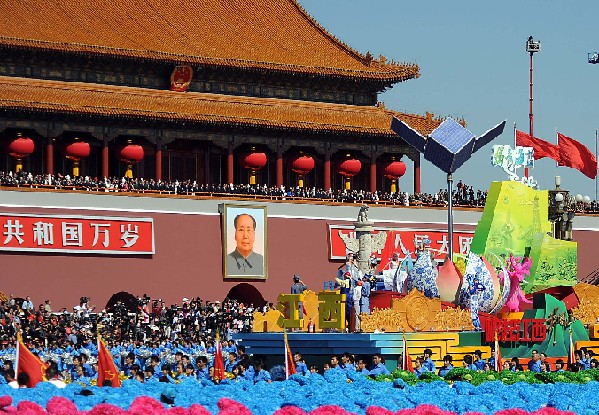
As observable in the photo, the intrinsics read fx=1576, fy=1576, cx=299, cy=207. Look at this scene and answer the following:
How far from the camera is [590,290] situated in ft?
132

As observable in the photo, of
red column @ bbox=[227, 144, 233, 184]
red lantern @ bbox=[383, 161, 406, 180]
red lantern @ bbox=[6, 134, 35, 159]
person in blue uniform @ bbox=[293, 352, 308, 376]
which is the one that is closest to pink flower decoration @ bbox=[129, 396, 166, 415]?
person in blue uniform @ bbox=[293, 352, 308, 376]

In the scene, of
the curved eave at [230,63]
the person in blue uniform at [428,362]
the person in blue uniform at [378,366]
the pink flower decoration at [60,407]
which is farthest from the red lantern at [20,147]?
the pink flower decoration at [60,407]

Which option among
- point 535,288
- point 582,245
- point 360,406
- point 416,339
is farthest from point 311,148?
point 360,406

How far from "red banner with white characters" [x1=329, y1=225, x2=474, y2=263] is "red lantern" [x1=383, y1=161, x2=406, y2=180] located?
12.3ft

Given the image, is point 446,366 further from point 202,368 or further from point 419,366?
point 202,368

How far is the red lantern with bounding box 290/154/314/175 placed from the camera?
5881 cm

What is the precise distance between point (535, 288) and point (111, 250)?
14829 mm

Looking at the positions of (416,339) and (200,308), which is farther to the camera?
(200,308)

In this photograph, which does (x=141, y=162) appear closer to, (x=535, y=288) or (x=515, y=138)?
(x=515, y=138)

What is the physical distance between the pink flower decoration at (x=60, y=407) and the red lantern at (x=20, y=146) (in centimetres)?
3399

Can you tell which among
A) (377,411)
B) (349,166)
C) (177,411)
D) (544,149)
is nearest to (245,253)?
(349,166)

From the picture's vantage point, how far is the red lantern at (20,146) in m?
52.9

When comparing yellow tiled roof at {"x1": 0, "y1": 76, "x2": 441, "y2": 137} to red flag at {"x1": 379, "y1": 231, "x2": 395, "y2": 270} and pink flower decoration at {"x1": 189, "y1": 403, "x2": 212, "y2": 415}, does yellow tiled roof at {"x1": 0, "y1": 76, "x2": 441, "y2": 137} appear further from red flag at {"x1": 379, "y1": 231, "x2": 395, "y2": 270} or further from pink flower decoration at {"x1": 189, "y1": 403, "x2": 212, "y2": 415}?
pink flower decoration at {"x1": 189, "y1": 403, "x2": 212, "y2": 415}

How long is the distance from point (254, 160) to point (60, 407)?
1532 inches
